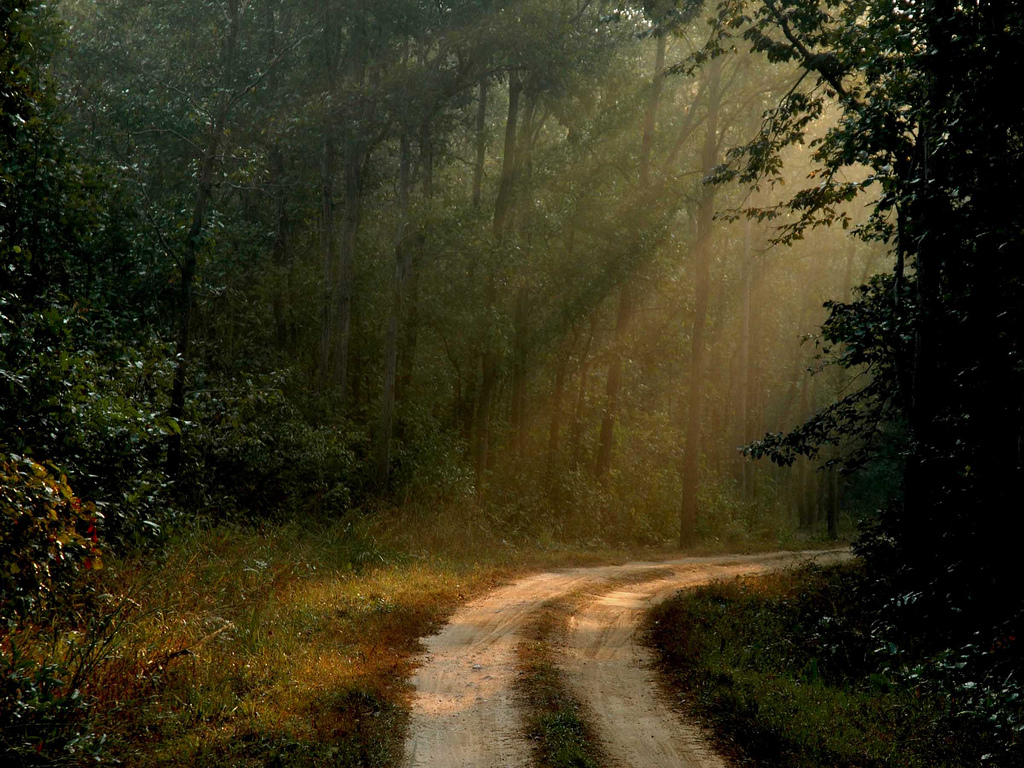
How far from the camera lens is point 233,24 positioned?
17.3 meters

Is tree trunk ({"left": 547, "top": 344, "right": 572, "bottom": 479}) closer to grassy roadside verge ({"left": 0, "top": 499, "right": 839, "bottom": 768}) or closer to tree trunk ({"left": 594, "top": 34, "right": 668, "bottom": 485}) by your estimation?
tree trunk ({"left": 594, "top": 34, "right": 668, "bottom": 485})

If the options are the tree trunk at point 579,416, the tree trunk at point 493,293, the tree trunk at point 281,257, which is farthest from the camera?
the tree trunk at point 579,416

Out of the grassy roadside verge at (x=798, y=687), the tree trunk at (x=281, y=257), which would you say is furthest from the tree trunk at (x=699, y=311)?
the tree trunk at (x=281, y=257)

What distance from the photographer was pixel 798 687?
32.3 ft

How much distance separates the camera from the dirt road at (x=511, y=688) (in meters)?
7.60

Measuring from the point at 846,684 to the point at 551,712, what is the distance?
3.85m

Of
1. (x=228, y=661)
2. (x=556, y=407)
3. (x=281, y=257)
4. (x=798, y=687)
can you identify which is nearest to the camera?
(x=228, y=661)

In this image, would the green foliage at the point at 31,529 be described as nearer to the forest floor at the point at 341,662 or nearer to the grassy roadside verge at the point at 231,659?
the grassy roadside verge at the point at 231,659

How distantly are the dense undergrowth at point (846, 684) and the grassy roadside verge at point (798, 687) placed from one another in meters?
0.02

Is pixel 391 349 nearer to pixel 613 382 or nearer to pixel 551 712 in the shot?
pixel 613 382

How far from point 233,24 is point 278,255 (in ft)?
55.2

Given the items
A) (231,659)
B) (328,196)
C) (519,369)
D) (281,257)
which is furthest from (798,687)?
(281,257)

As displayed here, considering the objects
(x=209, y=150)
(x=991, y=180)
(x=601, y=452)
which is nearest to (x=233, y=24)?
(x=209, y=150)

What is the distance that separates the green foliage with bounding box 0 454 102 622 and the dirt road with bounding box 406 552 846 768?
10.8 ft
